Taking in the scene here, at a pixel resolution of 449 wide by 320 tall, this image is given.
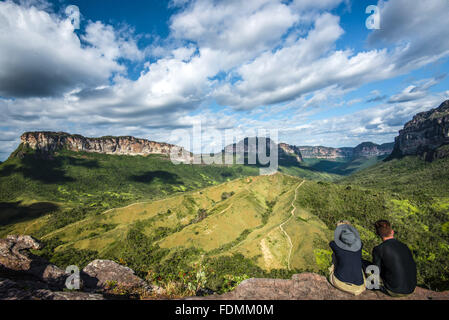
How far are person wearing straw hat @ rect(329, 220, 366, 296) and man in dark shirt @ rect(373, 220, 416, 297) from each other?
2.97 ft

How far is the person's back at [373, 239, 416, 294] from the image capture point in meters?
8.60

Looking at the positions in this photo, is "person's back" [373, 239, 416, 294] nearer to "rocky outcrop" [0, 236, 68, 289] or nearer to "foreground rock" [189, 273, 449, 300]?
"foreground rock" [189, 273, 449, 300]

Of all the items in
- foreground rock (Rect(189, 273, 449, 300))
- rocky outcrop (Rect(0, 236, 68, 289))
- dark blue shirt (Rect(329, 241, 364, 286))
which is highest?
dark blue shirt (Rect(329, 241, 364, 286))

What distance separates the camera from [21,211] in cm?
16662

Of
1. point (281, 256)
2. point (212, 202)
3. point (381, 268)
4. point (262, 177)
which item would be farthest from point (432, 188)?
point (381, 268)

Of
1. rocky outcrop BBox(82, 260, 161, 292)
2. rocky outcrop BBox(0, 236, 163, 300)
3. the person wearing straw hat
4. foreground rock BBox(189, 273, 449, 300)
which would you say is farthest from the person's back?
rocky outcrop BBox(82, 260, 161, 292)

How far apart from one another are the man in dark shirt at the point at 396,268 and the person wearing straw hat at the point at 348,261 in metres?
0.91

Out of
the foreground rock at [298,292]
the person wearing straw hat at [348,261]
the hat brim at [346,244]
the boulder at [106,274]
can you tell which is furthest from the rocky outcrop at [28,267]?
the hat brim at [346,244]

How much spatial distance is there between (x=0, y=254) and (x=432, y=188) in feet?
720

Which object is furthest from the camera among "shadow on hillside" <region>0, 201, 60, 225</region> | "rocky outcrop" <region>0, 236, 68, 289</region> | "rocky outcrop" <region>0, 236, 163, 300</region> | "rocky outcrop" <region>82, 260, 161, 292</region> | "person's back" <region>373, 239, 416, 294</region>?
"shadow on hillside" <region>0, 201, 60, 225</region>

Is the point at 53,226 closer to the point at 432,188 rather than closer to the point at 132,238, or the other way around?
the point at 132,238

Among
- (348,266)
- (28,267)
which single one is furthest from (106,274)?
(348,266)

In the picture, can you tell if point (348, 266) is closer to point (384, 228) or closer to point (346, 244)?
point (346, 244)

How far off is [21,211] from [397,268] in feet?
798
